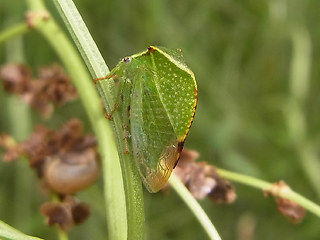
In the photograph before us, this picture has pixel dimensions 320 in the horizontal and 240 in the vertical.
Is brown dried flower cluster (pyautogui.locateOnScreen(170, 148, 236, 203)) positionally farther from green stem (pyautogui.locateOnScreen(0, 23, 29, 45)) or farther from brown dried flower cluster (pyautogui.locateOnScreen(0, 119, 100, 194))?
green stem (pyautogui.locateOnScreen(0, 23, 29, 45))

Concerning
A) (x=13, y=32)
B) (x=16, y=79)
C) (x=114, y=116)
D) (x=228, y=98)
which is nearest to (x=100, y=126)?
(x=114, y=116)

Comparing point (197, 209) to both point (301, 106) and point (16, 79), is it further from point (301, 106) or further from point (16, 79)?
point (301, 106)

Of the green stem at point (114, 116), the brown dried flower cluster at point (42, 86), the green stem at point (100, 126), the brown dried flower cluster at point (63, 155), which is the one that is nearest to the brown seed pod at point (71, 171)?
the brown dried flower cluster at point (63, 155)

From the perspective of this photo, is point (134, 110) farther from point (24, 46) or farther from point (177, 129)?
point (24, 46)

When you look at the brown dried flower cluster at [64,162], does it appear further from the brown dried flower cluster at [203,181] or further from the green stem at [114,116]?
the green stem at [114,116]

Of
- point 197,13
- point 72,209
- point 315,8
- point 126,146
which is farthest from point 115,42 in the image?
point 126,146

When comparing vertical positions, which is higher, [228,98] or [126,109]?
[126,109]
